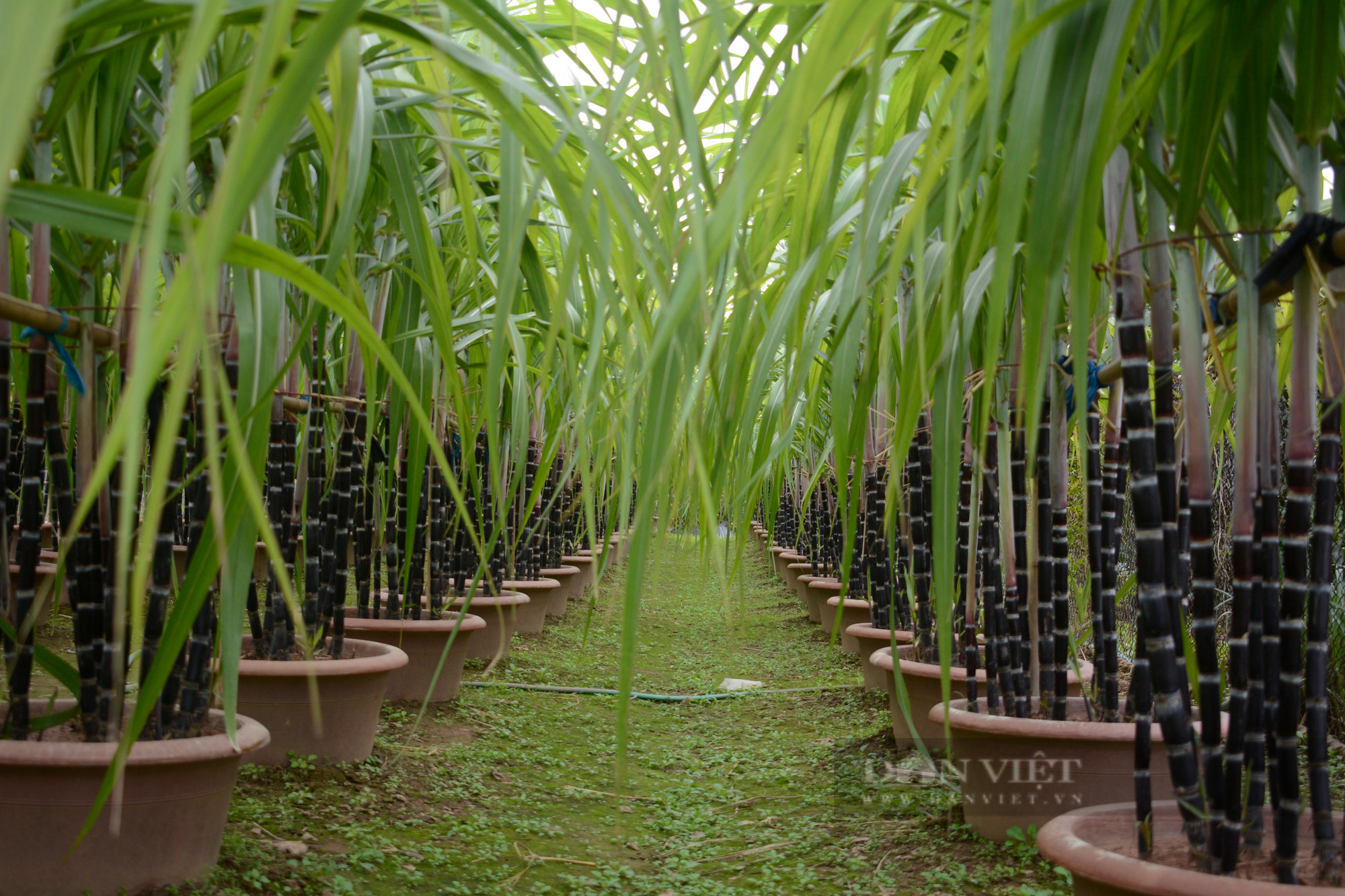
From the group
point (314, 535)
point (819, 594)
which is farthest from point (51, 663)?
point (819, 594)

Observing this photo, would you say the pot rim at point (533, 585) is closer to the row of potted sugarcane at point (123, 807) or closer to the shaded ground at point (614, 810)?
the shaded ground at point (614, 810)

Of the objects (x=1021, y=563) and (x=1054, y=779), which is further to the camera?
(x=1021, y=563)

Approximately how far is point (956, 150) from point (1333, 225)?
455mm

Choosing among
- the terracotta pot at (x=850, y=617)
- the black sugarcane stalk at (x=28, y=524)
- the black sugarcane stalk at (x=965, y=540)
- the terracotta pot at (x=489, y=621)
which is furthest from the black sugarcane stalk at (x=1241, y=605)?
the terracotta pot at (x=850, y=617)

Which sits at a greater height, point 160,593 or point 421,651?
point 160,593

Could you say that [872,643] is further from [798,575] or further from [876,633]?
[798,575]

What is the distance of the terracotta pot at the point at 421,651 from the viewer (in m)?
1.97

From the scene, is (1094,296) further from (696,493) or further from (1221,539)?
(1221,539)

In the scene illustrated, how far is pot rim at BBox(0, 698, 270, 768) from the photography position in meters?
0.87

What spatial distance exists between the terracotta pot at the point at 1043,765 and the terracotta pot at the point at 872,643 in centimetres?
69

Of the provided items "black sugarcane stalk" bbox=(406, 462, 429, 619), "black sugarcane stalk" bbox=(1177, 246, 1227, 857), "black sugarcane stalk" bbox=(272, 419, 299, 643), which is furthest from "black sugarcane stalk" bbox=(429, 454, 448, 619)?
"black sugarcane stalk" bbox=(1177, 246, 1227, 857)

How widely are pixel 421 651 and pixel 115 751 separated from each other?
1213 mm

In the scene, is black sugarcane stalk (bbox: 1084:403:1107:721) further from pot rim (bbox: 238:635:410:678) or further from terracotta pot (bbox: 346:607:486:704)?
terracotta pot (bbox: 346:607:486:704)

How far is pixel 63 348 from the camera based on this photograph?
901mm
